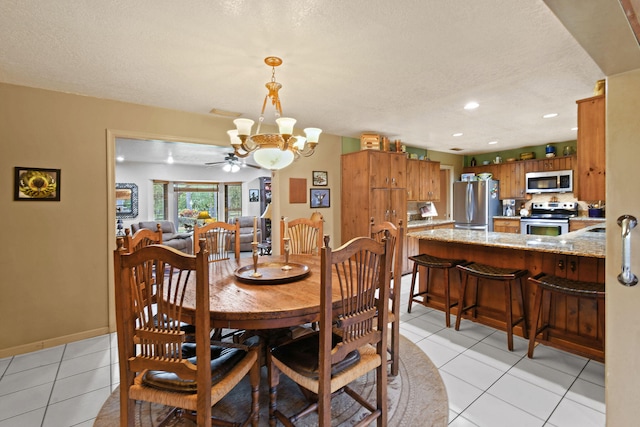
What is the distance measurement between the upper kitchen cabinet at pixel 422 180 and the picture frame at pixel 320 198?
62.1 inches

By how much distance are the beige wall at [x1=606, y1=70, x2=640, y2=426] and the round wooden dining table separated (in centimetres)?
135

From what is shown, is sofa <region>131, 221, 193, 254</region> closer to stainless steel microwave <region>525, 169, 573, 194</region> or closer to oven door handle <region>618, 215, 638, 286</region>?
oven door handle <region>618, 215, 638, 286</region>

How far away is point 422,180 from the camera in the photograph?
562cm

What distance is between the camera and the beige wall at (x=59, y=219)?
2.65 meters

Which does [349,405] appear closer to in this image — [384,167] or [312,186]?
[312,186]

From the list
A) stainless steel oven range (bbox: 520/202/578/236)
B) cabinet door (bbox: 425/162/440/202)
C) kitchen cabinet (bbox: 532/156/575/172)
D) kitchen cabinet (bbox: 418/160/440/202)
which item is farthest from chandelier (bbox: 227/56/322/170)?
kitchen cabinet (bbox: 532/156/575/172)

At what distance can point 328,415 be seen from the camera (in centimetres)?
140

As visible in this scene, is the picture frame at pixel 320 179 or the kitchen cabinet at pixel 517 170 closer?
the picture frame at pixel 320 179

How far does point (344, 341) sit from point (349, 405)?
2.33ft

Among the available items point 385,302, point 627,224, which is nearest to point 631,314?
point 627,224

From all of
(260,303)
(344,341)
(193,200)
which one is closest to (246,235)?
(193,200)

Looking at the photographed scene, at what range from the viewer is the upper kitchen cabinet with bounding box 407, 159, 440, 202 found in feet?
17.8

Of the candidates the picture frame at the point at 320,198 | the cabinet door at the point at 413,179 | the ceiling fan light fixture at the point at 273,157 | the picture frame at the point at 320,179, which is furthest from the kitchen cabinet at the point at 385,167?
the ceiling fan light fixture at the point at 273,157

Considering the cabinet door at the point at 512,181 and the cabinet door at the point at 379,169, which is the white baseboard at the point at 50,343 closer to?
the cabinet door at the point at 379,169
